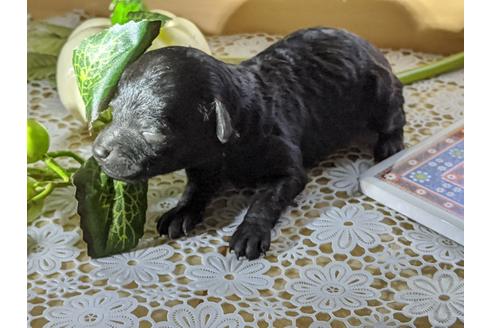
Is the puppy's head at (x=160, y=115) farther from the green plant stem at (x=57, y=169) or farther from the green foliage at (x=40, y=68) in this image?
the green foliage at (x=40, y=68)

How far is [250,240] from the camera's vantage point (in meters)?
0.64

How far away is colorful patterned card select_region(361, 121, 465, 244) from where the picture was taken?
673 mm

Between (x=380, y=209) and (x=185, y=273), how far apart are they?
0.18 m

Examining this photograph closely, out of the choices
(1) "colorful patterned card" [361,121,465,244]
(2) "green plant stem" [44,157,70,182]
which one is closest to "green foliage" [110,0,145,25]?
(2) "green plant stem" [44,157,70,182]

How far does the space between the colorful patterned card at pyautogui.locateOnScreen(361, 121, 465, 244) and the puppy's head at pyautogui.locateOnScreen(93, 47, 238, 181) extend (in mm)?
184

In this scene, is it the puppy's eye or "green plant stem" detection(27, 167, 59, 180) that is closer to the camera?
the puppy's eye

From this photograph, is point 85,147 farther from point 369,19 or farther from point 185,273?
point 369,19

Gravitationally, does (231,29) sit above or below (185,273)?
above

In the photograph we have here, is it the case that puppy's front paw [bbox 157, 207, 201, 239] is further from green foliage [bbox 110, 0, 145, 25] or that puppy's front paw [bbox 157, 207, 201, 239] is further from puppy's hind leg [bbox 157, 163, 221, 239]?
green foliage [bbox 110, 0, 145, 25]

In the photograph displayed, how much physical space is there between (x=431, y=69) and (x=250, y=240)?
36 centimetres

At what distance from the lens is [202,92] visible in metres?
0.58

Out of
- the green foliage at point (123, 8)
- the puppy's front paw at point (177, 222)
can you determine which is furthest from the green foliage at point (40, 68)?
the puppy's front paw at point (177, 222)

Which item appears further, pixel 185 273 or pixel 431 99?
pixel 431 99

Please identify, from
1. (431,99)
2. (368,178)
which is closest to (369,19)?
(431,99)
